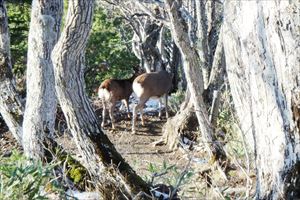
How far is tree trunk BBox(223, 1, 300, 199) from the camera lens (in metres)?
3.87

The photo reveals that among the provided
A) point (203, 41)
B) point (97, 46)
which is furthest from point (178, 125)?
point (97, 46)

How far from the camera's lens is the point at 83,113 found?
219 inches

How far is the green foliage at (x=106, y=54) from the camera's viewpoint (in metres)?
17.4

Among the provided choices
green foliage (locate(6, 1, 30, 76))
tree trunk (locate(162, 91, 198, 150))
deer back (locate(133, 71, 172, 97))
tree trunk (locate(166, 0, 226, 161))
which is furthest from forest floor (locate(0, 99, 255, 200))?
green foliage (locate(6, 1, 30, 76))

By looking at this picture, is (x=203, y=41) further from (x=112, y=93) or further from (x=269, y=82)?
(x=269, y=82)

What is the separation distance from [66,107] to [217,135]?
4.58 m

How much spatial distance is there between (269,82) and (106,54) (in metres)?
13.7

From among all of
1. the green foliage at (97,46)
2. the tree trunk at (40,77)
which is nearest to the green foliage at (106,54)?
the green foliage at (97,46)

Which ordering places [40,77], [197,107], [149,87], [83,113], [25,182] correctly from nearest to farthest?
[25,182] → [83,113] → [40,77] → [197,107] → [149,87]

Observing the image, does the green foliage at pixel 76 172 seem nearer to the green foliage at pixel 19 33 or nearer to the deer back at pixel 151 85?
the deer back at pixel 151 85

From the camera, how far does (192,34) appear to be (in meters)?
12.4

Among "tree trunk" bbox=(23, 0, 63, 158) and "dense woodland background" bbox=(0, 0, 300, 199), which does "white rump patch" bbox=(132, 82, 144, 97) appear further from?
"tree trunk" bbox=(23, 0, 63, 158)

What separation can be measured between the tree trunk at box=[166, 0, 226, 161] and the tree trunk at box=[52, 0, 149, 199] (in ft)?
9.59

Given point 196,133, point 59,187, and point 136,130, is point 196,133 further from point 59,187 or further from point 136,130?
point 59,187
